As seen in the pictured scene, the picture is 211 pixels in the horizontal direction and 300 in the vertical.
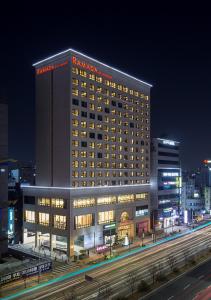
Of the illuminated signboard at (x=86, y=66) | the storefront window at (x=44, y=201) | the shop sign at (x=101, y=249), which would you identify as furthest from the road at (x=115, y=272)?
the illuminated signboard at (x=86, y=66)

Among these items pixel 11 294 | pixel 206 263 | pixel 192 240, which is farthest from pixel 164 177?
pixel 11 294

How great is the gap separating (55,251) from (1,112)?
3902 cm

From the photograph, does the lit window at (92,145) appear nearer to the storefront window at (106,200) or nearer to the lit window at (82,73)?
the storefront window at (106,200)

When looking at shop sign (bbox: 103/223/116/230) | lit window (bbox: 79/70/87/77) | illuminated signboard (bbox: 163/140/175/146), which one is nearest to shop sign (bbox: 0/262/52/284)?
shop sign (bbox: 103/223/116/230)

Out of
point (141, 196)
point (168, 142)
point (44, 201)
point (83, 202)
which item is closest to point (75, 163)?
point (83, 202)

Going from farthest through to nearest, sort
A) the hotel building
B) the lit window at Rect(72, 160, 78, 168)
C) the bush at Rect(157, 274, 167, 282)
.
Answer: the lit window at Rect(72, 160, 78, 168)
the hotel building
the bush at Rect(157, 274, 167, 282)

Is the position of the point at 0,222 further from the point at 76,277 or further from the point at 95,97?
the point at 95,97

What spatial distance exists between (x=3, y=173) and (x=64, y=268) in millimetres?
27376

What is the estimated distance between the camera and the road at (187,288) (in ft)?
166

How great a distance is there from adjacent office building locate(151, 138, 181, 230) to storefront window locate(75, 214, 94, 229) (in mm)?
34292

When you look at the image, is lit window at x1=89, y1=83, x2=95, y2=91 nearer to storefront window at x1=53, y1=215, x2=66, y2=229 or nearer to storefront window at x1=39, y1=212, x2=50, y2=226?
storefront window at x1=53, y1=215, x2=66, y2=229

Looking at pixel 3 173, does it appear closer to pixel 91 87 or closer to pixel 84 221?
pixel 84 221

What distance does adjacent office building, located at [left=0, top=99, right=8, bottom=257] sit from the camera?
72.8 m

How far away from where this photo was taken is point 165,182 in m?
125
